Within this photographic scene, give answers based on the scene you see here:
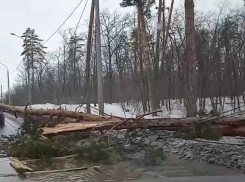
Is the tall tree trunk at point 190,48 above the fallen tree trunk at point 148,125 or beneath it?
above

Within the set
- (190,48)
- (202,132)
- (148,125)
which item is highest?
(190,48)

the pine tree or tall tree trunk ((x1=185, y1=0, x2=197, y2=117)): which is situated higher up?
the pine tree

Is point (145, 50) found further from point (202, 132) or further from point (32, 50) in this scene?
point (32, 50)

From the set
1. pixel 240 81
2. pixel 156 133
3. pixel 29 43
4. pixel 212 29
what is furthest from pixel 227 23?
pixel 29 43

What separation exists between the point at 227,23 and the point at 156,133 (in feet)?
80.5

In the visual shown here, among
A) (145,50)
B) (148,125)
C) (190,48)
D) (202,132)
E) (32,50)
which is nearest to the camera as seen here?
(202,132)

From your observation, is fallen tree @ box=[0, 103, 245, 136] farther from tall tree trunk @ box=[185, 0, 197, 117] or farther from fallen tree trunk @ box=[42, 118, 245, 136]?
tall tree trunk @ box=[185, 0, 197, 117]

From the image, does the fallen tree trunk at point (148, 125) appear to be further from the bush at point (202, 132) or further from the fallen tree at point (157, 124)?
the bush at point (202, 132)

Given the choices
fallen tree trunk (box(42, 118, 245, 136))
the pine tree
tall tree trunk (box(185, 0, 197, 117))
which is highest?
the pine tree

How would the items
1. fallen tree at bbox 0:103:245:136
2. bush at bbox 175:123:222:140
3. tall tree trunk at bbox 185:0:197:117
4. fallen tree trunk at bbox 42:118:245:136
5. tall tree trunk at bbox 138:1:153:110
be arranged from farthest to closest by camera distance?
1. tall tree trunk at bbox 138:1:153:110
2. tall tree trunk at bbox 185:0:197:117
3. fallen tree trunk at bbox 42:118:245:136
4. bush at bbox 175:123:222:140
5. fallen tree at bbox 0:103:245:136

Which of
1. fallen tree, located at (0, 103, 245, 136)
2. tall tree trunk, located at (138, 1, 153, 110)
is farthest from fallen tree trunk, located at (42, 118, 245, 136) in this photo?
tall tree trunk, located at (138, 1, 153, 110)

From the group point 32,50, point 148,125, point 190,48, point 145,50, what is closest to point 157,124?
point 148,125

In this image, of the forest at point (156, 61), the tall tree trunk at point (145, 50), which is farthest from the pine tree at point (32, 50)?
the tall tree trunk at point (145, 50)

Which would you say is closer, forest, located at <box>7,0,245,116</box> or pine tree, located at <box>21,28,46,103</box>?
forest, located at <box>7,0,245,116</box>
